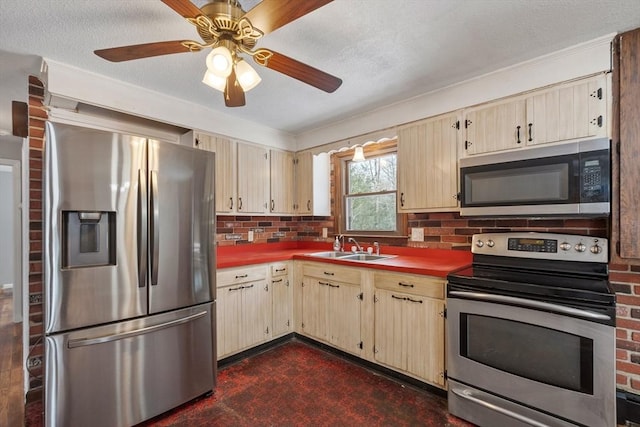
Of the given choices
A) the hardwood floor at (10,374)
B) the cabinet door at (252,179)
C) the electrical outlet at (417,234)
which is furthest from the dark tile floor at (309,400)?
the cabinet door at (252,179)

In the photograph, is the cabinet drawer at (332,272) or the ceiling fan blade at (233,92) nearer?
the ceiling fan blade at (233,92)

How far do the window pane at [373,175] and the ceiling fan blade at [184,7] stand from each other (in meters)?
2.34

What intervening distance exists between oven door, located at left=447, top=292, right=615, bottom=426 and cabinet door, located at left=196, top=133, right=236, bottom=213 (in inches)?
82.6

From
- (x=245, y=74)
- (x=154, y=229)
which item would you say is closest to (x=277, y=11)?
(x=245, y=74)

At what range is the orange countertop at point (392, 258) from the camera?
2.18 meters

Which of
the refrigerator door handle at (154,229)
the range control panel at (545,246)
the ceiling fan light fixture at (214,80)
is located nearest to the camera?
the ceiling fan light fixture at (214,80)

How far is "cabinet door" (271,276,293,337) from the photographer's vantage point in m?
2.88

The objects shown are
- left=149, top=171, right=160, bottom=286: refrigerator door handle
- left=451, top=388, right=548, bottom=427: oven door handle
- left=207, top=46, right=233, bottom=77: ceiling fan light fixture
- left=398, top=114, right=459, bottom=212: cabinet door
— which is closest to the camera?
left=207, top=46, right=233, bottom=77: ceiling fan light fixture

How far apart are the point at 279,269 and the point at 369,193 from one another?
4.23ft

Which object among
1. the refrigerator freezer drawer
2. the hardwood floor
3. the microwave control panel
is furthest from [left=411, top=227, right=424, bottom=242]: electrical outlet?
the hardwood floor

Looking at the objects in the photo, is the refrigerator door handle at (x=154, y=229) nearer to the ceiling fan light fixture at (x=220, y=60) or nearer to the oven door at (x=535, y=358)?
the ceiling fan light fixture at (x=220, y=60)

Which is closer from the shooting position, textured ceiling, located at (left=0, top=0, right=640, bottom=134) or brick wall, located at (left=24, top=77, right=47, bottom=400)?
textured ceiling, located at (left=0, top=0, right=640, bottom=134)

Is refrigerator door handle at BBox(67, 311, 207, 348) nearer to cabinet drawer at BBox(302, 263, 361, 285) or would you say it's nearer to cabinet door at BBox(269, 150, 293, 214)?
cabinet drawer at BBox(302, 263, 361, 285)

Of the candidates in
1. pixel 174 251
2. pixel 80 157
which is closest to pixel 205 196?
pixel 174 251
